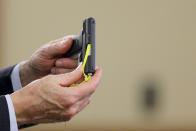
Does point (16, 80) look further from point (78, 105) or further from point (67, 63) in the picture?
point (78, 105)

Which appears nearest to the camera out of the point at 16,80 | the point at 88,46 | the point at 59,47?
the point at 88,46

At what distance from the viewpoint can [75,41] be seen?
919mm

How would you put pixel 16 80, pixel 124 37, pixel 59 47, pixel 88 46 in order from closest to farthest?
pixel 88 46, pixel 59 47, pixel 16 80, pixel 124 37

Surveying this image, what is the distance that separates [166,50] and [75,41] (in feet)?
4.12

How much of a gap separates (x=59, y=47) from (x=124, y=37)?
3.86ft

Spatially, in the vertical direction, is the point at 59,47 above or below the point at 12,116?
above

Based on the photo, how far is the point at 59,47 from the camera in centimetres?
98

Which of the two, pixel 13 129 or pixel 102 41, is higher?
pixel 102 41

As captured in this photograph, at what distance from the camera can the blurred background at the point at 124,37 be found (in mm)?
2123

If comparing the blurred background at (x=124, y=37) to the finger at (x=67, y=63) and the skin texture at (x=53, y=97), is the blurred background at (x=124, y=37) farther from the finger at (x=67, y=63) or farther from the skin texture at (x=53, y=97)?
the skin texture at (x=53, y=97)

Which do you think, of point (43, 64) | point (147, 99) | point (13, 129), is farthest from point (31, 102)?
point (147, 99)

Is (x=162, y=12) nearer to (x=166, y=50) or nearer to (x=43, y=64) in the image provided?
(x=166, y=50)

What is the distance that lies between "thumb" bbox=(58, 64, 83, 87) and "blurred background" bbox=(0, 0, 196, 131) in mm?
1289

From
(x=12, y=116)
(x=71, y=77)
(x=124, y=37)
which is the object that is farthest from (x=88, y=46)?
(x=124, y=37)
